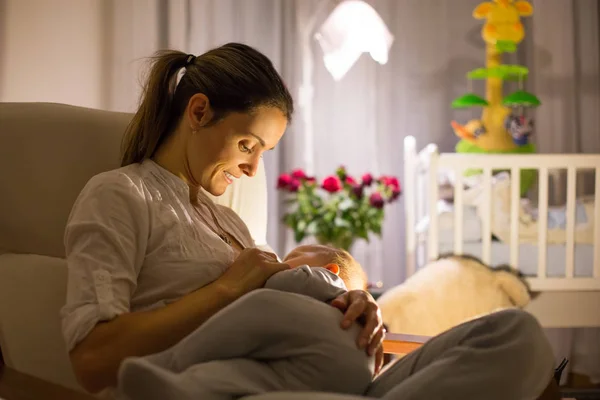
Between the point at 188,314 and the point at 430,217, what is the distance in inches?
80.5

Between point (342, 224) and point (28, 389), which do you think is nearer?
point (28, 389)

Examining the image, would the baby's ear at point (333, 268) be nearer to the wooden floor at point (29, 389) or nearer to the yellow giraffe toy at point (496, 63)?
the wooden floor at point (29, 389)

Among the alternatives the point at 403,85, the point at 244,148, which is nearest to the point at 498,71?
the point at 403,85

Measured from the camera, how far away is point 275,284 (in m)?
1.21

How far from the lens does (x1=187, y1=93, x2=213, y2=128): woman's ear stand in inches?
52.5

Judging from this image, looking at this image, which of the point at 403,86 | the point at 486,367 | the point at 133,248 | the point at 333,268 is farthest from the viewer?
the point at 403,86

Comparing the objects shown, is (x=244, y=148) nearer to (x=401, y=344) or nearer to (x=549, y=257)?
(x=401, y=344)

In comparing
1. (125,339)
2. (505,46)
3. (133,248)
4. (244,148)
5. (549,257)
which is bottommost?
(549,257)

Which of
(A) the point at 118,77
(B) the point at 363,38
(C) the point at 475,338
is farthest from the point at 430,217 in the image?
(C) the point at 475,338

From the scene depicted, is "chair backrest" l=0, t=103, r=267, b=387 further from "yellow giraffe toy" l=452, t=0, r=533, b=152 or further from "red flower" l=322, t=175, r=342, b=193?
"yellow giraffe toy" l=452, t=0, r=533, b=152

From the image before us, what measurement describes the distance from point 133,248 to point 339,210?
95.6 inches

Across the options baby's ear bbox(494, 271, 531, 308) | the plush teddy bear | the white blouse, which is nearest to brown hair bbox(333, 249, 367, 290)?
the white blouse

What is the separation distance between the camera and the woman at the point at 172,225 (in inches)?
42.9

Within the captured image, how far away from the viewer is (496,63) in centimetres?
382
